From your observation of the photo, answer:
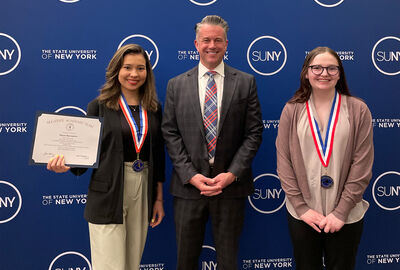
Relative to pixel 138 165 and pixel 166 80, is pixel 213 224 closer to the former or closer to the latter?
pixel 138 165

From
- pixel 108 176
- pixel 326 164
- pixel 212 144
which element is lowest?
pixel 108 176

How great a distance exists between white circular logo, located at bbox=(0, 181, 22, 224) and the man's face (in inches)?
76.0

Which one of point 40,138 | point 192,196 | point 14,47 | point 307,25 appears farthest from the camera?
point 307,25

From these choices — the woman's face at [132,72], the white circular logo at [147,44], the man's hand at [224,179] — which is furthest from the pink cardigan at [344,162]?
the white circular logo at [147,44]

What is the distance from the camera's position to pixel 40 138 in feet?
6.31

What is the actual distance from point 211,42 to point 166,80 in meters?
0.77

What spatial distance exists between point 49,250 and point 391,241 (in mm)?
3075

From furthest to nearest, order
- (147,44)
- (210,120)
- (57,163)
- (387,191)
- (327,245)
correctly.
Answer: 1. (387,191)
2. (147,44)
3. (210,120)
4. (327,245)
5. (57,163)

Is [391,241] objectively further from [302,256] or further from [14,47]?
[14,47]

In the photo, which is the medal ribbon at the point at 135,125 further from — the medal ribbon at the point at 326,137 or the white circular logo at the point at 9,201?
the white circular logo at the point at 9,201

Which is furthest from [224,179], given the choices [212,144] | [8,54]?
[8,54]

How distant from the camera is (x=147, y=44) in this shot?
2.73 m

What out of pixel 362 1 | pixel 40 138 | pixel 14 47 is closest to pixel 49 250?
pixel 40 138

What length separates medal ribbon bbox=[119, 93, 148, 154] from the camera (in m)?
2.09
